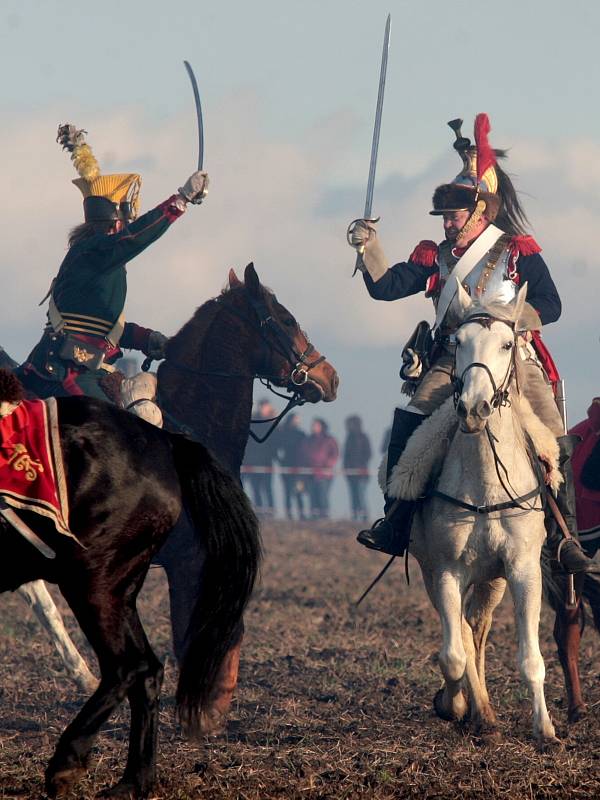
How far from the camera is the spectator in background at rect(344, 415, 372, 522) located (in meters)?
38.6

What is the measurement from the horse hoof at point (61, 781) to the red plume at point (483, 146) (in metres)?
5.79

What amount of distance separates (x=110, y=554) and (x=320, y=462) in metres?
31.7

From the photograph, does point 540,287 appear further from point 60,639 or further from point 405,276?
point 60,639

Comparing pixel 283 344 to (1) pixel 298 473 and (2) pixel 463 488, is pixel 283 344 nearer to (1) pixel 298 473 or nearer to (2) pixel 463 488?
(2) pixel 463 488

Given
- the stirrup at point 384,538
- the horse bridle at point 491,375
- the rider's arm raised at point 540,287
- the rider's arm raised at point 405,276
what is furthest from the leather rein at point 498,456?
the rider's arm raised at point 405,276

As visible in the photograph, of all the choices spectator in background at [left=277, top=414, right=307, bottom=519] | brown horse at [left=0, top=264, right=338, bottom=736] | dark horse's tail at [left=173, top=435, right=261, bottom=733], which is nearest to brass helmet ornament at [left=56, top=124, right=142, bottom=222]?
brown horse at [left=0, top=264, right=338, bottom=736]

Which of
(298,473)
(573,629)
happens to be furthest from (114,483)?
(298,473)

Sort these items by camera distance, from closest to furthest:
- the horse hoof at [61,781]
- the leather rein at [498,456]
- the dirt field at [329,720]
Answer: the horse hoof at [61,781], the dirt field at [329,720], the leather rein at [498,456]

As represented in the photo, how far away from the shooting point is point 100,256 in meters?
10.9

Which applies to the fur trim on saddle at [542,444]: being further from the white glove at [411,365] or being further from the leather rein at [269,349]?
the leather rein at [269,349]

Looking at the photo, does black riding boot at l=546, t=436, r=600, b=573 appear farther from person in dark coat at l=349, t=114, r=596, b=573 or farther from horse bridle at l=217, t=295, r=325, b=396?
horse bridle at l=217, t=295, r=325, b=396

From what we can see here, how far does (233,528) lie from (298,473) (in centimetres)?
3096

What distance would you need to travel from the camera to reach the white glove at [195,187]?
10.8 metres

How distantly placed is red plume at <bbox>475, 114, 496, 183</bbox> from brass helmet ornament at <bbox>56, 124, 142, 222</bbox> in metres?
2.80
